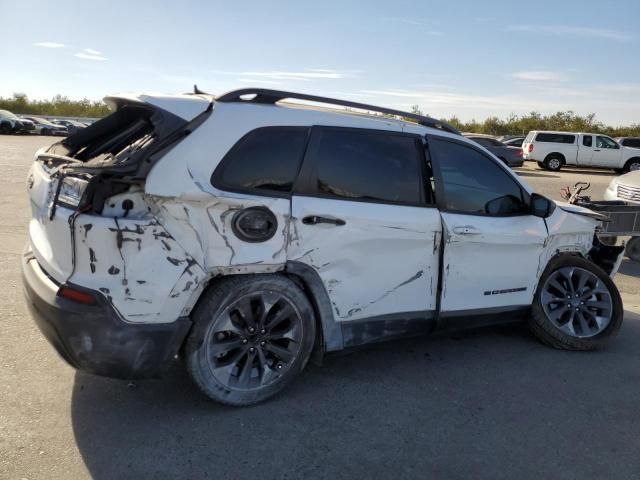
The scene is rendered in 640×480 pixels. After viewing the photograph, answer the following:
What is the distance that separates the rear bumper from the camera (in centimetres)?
296

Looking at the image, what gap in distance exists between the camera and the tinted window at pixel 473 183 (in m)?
4.03

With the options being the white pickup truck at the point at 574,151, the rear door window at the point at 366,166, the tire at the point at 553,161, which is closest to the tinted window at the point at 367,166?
the rear door window at the point at 366,166

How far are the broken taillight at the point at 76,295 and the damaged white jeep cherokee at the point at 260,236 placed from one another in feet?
0.05

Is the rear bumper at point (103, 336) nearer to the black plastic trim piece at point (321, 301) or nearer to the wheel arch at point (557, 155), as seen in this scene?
the black plastic trim piece at point (321, 301)

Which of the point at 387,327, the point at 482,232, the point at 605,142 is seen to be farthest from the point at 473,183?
the point at 605,142

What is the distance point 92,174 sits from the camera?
301cm

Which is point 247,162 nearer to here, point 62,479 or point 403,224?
point 403,224

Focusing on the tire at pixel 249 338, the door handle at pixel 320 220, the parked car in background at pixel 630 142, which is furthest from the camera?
the parked car in background at pixel 630 142

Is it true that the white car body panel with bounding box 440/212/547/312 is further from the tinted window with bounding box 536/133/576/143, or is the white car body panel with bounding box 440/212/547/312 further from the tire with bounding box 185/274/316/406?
the tinted window with bounding box 536/133/576/143

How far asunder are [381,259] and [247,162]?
3.54 ft

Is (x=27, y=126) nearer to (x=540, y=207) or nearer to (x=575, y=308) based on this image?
(x=540, y=207)

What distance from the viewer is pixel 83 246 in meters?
2.99

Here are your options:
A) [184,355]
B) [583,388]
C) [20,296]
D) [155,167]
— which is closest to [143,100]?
[155,167]

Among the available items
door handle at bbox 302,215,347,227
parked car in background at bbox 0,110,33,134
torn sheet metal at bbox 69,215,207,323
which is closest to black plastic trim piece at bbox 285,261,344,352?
door handle at bbox 302,215,347,227
